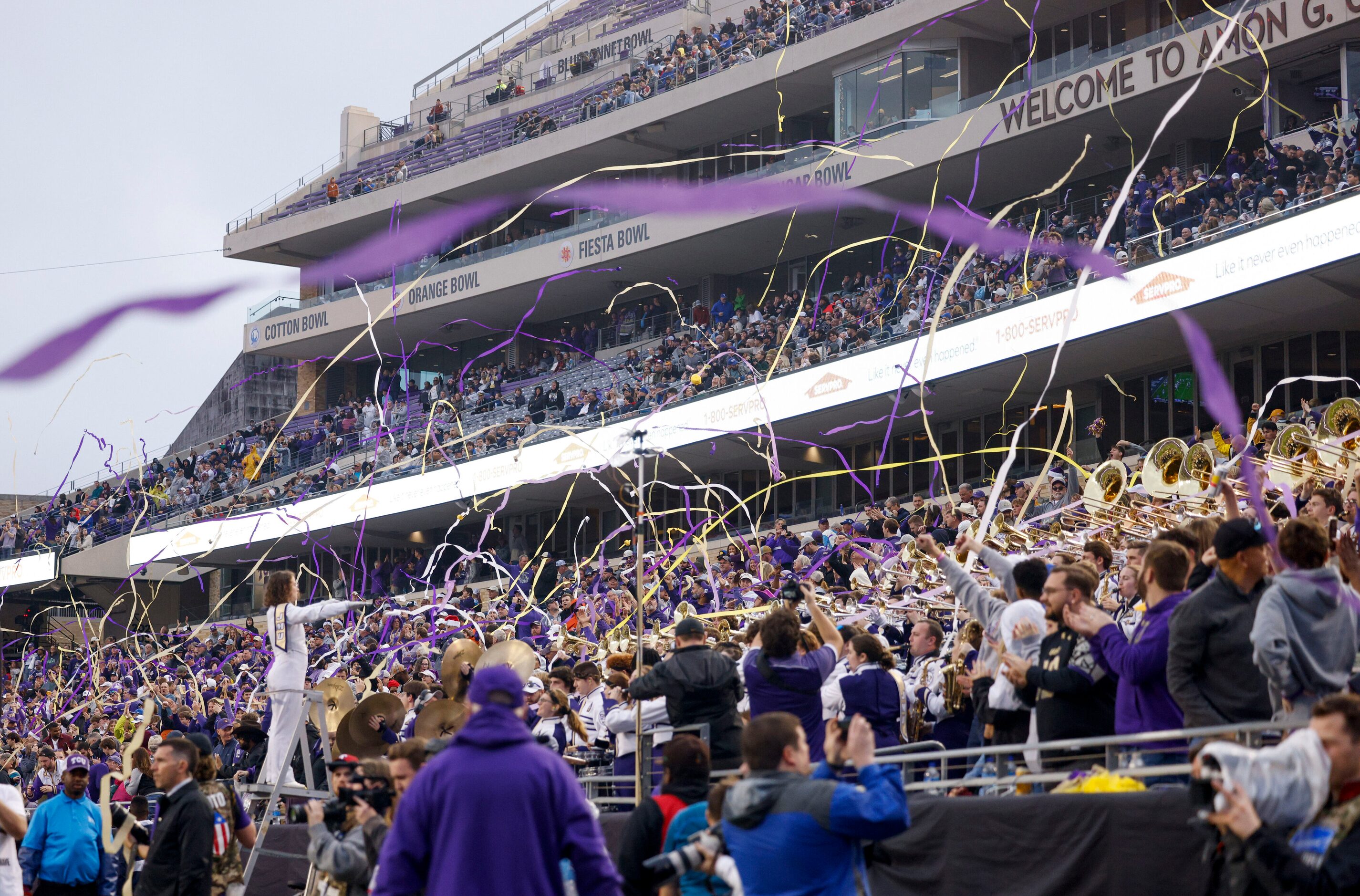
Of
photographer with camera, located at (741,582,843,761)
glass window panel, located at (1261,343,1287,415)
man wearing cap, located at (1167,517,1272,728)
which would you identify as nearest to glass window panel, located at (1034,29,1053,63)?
glass window panel, located at (1261,343,1287,415)

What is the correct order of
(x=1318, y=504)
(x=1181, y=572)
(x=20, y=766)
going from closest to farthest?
1. (x=1181, y=572)
2. (x=1318, y=504)
3. (x=20, y=766)

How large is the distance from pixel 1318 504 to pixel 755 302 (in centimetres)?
2863

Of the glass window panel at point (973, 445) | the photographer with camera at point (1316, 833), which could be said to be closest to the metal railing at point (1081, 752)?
the photographer with camera at point (1316, 833)

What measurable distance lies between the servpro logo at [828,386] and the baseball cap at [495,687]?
67.3 feet

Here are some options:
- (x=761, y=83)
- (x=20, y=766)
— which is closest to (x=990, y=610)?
(x=20, y=766)

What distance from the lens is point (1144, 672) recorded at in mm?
6000

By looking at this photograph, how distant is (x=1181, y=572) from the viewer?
607 centimetres

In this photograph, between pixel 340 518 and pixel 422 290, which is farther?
pixel 422 290

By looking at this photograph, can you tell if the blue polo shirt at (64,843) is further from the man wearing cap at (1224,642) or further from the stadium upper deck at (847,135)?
the stadium upper deck at (847,135)

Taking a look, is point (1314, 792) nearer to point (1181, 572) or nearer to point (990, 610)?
point (1181, 572)

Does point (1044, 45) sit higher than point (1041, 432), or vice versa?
point (1044, 45)

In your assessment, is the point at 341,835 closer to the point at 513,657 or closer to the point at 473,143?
the point at 513,657

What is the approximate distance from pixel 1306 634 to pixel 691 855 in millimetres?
2263

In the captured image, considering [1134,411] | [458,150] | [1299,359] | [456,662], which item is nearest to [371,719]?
[456,662]
